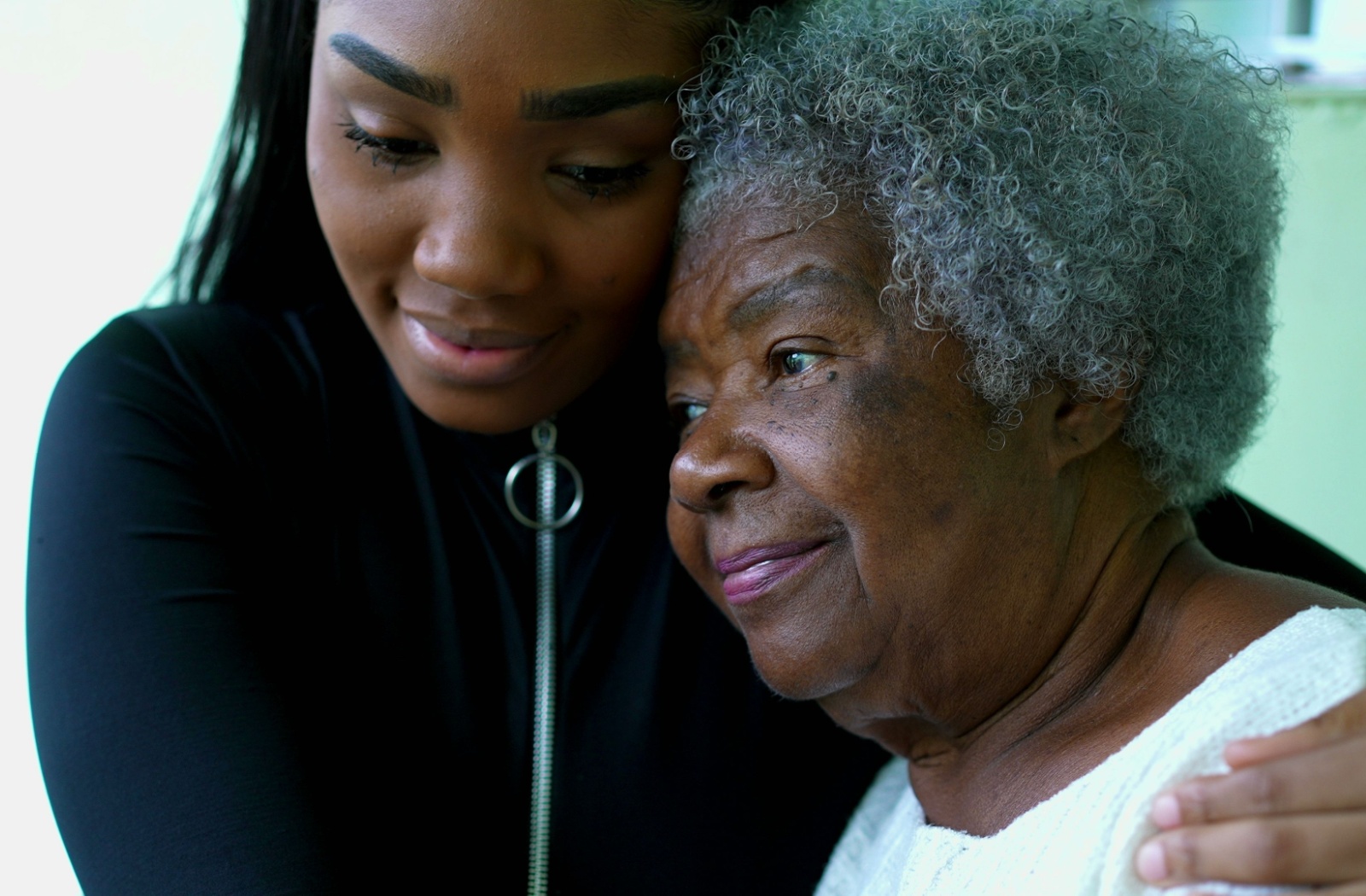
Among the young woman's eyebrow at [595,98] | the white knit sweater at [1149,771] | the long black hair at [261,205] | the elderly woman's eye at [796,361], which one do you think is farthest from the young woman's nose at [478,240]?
the white knit sweater at [1149,771]

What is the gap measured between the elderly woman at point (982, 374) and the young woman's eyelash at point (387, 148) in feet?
1.07

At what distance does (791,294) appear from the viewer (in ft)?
4.55

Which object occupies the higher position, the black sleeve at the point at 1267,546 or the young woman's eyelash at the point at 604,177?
the young woman's eyelash at the point at 604,177

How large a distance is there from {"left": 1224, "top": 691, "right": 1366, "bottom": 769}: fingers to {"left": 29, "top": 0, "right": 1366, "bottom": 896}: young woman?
2.17 ft

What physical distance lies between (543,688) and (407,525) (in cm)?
29

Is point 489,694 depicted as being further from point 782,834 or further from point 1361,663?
point 1361,663

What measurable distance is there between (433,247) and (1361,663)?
1.06 m

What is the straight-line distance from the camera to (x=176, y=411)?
156cm

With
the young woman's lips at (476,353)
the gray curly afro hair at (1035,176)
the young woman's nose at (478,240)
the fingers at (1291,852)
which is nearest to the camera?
the fingers at (1291,852)

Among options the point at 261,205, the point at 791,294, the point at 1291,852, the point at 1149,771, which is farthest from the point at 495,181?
the point at 1291,852

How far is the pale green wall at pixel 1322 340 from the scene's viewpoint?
129 inches

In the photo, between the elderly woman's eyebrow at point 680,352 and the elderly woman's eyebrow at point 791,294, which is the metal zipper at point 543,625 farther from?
the elderly woman's eyebrow at point 791,294

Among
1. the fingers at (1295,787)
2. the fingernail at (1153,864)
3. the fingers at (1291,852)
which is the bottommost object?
the fingernail at (1153,864)

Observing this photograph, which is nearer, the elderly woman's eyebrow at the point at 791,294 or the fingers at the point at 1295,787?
the fingers at the point at 1295,787
